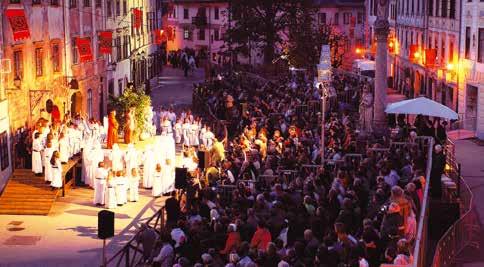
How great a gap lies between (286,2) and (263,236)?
48.8 meters

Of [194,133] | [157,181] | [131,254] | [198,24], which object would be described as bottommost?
[131,254]

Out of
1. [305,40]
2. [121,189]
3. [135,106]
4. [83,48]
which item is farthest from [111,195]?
[305,40]

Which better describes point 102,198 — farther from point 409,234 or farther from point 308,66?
point 308,66

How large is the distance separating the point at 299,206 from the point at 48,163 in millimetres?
12155

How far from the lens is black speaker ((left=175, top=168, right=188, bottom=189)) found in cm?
2370

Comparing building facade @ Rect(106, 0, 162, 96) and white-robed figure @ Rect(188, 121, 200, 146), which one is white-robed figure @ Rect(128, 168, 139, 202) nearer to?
white-robed figure @ Rect(188, 121, 200, 146)

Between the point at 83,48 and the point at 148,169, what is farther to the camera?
the point at 83,48

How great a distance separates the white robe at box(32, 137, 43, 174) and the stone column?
11.7 meters

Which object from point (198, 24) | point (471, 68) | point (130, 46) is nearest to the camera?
point (471, 68)

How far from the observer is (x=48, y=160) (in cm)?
2756

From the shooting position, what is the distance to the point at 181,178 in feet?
78.8

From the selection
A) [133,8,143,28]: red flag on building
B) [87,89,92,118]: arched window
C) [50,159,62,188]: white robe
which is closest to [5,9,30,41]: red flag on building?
[50,159,62,188]: white robe

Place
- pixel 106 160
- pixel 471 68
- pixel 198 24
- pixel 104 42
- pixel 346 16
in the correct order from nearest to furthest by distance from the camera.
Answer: pixel 106 160, pixel 104 42, pixel 471 68, pixel 346 16, pixel 198 24

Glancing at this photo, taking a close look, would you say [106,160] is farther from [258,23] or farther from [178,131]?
[258,23]
